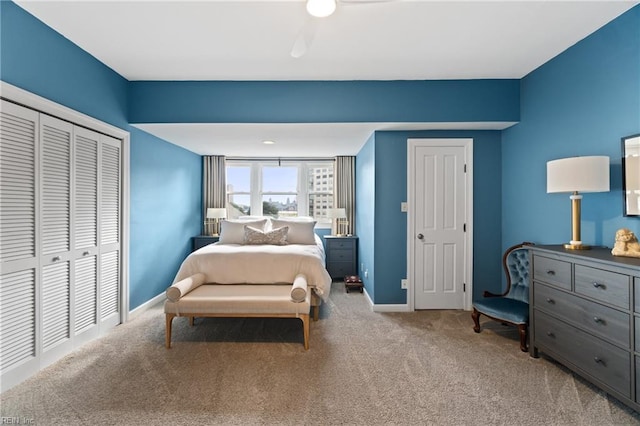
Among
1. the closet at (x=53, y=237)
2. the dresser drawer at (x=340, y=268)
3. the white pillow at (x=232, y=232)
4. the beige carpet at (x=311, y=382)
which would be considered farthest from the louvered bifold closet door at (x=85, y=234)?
the dresser drawer at (x=340, y=268)

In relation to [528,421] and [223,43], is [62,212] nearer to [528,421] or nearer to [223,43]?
[223,43]

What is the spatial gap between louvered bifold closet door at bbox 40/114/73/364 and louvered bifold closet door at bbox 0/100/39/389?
9 centimetres

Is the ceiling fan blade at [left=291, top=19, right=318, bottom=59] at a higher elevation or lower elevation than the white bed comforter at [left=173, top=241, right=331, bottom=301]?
higher

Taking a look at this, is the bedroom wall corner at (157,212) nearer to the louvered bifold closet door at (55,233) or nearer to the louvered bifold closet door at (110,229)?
the louvered bifold closet door at (110,229)

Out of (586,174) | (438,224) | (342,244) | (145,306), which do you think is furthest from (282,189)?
(586,174)

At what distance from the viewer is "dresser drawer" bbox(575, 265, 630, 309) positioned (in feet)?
5.80

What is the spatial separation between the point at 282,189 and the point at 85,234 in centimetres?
347

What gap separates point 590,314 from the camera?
1981mm

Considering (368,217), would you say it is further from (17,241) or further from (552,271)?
(17,241)

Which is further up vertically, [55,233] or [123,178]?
[123,178]

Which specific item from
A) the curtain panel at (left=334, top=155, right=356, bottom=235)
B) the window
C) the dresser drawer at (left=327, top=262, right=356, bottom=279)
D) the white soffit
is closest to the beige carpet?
the dresser drawer at (left=327, top=262, right=356, bottom=279)

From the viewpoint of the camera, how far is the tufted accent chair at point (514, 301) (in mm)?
2635

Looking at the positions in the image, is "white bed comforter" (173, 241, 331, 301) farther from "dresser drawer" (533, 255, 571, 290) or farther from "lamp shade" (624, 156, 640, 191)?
"lamp shade" (624, 156, 640, 191)

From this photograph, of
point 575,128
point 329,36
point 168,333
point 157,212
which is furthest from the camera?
point 157,212
